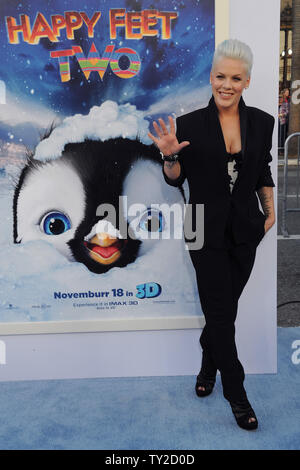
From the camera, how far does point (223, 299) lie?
7.48 ft

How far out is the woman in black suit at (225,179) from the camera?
2092 mm

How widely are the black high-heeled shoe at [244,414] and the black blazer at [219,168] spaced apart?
792 millimetres

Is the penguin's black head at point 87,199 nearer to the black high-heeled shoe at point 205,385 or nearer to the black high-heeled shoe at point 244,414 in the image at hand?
the black high-heeled shoe at point 205,385

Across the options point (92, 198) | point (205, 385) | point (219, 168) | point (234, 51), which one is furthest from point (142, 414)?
point (234, 51)

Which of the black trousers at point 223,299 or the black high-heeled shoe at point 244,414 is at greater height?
the black trousers at point 223,299

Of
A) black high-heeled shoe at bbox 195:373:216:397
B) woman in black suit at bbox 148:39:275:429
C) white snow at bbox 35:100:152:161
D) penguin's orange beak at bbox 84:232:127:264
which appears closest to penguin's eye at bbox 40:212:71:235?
penguin's orange beak at bbox 84:232:127:264

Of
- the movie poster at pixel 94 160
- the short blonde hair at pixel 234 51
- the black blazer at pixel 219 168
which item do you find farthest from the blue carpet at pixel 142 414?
the short blonde hair at pixel 234 51

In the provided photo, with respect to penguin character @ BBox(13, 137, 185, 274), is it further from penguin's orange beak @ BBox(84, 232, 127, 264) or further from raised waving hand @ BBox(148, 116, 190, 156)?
raised waving hand @ BBox(148, 116, 190, 156)

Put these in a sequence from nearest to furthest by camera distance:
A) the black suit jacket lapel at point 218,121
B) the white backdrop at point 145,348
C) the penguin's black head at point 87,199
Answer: the black suit jacket lapel at point 218,121 < the penguin's black head at point 87,199 < the white backdrop at point 145,348

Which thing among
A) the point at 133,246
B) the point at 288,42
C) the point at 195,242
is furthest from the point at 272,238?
the point at 288,42

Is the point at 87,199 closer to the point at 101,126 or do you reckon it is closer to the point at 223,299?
the point at 101,126

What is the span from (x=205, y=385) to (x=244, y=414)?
0.37m

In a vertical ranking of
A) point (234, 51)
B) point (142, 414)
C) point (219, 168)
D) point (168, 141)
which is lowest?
point (142, 414)

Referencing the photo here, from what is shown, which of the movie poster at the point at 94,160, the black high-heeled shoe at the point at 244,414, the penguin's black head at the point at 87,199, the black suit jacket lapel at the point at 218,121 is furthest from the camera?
the penguin's black head at the point at 87,199
